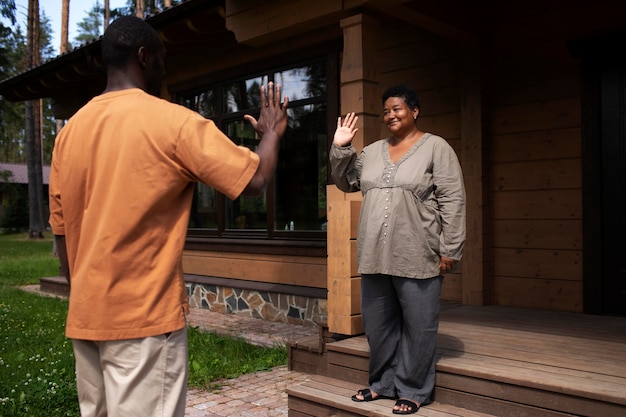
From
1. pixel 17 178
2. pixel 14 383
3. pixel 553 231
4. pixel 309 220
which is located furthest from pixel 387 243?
pixel 17 178

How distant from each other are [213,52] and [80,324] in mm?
6459

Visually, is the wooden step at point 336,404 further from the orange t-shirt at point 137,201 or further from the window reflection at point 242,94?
the window reflection at point 242,94

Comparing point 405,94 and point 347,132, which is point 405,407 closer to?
point 347,132

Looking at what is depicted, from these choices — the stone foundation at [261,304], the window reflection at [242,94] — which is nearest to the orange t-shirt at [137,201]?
the stone foundation at [261,304]

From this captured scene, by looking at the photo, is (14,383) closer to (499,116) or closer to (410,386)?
(410,386)

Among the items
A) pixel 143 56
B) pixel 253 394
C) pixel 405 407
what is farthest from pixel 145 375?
pixel 253 394

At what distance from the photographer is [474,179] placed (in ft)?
17.4

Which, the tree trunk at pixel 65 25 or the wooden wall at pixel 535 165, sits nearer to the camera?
the wooden wall at pixel 535 165

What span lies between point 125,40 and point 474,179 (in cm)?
414

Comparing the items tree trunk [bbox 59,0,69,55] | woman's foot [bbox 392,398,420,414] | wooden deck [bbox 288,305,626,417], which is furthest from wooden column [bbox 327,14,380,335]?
tree trunk [bbox 59,0,69,55]

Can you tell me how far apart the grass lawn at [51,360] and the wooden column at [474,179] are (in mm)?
1770

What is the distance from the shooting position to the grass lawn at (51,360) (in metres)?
3.82

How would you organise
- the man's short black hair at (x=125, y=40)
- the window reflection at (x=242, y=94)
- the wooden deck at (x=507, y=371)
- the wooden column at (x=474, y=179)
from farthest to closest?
the window reflection at (x=242, y=94)
the wooden column at (x=474, y=179)
the wooden deck at (x=507, y=371)
the man's short black hair at (x=125, y=40)

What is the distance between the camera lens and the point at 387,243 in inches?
123
